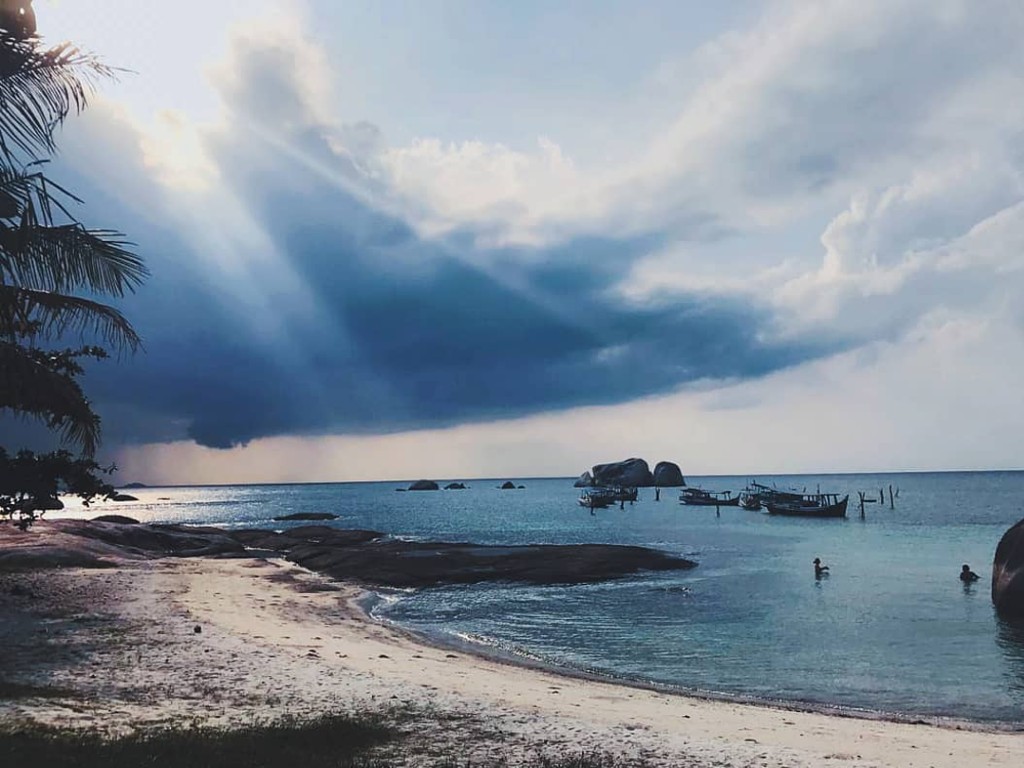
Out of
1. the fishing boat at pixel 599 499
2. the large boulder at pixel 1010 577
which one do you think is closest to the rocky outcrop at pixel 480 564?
the large boulder at pixel 1010 577

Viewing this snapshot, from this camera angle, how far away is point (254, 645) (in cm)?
2083

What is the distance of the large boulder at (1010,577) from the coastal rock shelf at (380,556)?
19.9 meters

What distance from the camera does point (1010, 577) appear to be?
34812 mm

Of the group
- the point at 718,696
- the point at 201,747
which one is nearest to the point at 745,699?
the point at 718,696

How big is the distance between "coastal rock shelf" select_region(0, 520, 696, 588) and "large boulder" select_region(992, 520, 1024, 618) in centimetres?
1989

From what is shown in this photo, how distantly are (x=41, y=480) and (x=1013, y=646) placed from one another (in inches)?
1360

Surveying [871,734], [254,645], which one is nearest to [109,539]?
[254,645]

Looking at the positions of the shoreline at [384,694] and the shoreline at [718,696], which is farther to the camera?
the shoreline at [718,696]

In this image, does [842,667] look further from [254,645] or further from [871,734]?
[254,645]

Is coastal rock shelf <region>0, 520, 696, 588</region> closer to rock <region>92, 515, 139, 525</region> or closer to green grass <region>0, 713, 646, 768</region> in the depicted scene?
rock <region>92, 515, 139, 525</region>

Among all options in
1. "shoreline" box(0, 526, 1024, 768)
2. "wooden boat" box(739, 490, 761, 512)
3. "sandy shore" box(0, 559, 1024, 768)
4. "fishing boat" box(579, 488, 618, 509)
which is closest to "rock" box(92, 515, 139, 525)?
"shoreline" box(0, 526, 1024, 768)

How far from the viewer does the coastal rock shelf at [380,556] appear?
41.3 metres

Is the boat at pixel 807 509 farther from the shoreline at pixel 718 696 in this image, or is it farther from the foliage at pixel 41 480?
the foliage at pixel 41 480

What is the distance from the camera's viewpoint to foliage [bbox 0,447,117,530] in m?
20.3
